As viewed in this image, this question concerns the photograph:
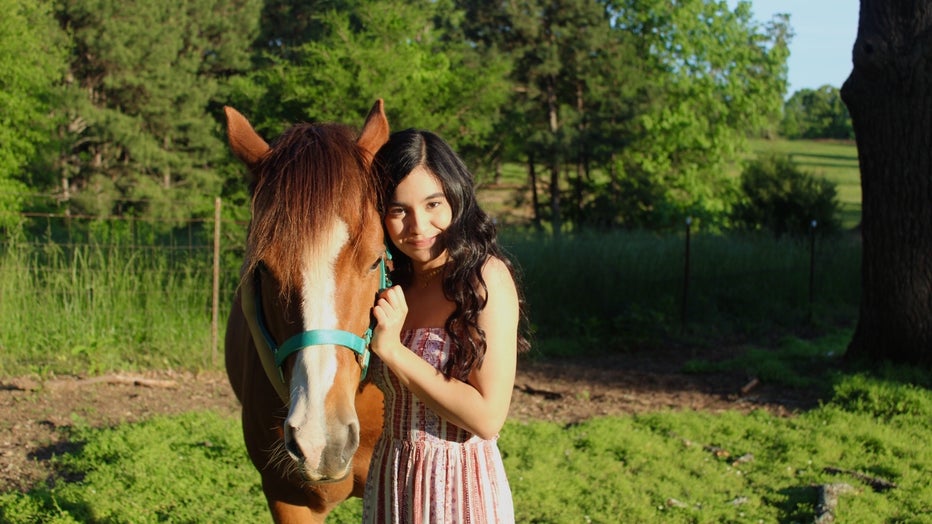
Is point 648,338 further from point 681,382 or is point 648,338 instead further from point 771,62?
point 771,62

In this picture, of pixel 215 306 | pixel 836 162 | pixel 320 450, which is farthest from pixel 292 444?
pixel 836 162

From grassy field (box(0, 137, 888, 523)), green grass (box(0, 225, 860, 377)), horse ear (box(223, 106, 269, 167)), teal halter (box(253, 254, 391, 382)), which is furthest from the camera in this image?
green grass (box(0, 225, 860, 377))

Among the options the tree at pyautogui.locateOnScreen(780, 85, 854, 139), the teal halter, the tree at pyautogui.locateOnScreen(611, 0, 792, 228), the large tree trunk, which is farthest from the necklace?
the tree at pyautogui.locateOnScreen(780, 85, 854, 139)

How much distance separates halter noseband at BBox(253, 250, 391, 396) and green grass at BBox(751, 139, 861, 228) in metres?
31.8

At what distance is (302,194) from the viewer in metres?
1.85

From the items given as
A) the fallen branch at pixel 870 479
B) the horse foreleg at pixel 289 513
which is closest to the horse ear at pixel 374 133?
the horse foreleg at pixel 289 513

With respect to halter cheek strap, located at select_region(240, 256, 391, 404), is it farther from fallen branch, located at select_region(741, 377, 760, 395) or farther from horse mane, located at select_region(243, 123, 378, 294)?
fallen branch, located at select_region(741, 377, 760, 395)

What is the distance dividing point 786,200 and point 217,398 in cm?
1662

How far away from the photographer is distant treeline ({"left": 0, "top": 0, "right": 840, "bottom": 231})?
67.4 feet

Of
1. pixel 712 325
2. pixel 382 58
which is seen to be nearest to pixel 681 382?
pixel 712 325

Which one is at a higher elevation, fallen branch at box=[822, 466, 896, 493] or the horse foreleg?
the horse foreleg

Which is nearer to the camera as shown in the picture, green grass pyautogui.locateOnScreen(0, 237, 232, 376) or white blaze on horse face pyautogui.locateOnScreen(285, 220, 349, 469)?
white blaze on horse face pyautogui.locateOnScreen(285, 220, 349, 469)

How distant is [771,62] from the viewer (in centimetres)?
3022

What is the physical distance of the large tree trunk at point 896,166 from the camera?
6453 mm
